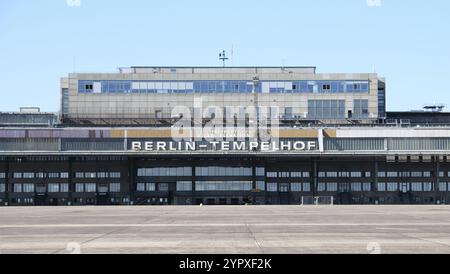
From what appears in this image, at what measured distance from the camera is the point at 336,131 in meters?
134

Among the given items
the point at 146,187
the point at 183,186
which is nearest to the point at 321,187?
the point at 183,186

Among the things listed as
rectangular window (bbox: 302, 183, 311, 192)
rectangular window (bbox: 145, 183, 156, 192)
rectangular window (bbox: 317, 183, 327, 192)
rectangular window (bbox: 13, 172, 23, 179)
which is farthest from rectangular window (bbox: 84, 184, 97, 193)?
rectangular window (bbox: 317, 183, 327, 192)

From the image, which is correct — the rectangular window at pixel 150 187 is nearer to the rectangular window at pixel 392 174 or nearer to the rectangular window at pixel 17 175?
the rectangular window at pixel 17 175

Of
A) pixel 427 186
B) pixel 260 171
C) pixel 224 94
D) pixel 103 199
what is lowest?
pixel 103 199

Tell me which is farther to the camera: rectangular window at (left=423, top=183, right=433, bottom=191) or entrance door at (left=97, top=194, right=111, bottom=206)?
rectangular window at (left=423, top=183, right=433, bottom=191)

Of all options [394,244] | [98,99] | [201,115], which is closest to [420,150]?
[201,115]

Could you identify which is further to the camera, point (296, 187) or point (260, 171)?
point (260, 171)

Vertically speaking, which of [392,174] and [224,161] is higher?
[224,161]

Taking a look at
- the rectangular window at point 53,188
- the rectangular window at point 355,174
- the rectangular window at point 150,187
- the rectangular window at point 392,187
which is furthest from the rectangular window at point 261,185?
the rectangular window at point 53,188

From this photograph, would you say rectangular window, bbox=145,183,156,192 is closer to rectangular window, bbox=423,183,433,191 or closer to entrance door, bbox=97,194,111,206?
entrance door, bbox=97,194,111,206

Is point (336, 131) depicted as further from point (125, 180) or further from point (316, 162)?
point (125, 180)

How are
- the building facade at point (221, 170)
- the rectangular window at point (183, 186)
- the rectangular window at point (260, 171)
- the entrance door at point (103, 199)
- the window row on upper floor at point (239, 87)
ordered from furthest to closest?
the window row on upper floor at point (239, 87) < the rectangular window at point (260, 171) < the rectangular window at point (183, 186) < the entrance door at point (103, 199) < the building facade at point (221, 170)

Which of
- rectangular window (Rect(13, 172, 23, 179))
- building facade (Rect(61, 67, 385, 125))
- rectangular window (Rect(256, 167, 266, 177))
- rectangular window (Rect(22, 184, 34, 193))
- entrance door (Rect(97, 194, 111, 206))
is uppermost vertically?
building facade (Rect(61, 67, 385, 125))

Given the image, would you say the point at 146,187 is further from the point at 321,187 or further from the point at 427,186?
the point at 427,186
